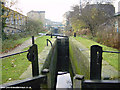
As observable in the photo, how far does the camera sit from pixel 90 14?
14.4 meters

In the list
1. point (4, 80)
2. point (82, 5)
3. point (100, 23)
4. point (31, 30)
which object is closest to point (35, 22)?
point (31, 30)

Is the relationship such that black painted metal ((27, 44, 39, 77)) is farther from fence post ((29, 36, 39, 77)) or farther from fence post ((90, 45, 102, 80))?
fence post ((90, 45, 102, 80))

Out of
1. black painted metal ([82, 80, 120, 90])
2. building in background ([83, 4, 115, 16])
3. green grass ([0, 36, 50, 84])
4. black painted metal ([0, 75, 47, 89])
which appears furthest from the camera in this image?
building in background ([83, 4, 115, 16])

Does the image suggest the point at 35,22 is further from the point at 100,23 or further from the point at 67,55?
the point at 100,23

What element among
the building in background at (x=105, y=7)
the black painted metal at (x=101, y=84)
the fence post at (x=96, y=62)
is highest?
the building in background at (x=105, y=7)

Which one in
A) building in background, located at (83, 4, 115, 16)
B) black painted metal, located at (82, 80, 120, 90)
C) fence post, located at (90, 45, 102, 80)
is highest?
building in background, located at (83, 4, 115, 16)

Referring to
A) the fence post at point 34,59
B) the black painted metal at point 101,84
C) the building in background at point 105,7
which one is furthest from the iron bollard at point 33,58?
the building in background at point 105,7

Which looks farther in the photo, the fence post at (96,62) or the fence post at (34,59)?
the fence post at (34,59)

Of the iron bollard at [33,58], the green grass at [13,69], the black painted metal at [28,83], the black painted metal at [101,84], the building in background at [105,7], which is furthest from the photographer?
the building in background at [105,7]

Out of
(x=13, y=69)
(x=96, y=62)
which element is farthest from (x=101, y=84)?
(x=13, y=69)

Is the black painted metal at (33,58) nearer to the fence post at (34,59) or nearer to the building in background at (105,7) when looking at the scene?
the fence post at (34,59)

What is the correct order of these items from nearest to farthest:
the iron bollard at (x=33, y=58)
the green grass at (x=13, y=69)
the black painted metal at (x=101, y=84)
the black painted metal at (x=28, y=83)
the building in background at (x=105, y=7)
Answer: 1. the black painted metal at (x=28, y=83)
2. the black painted metal at (x=101, y=84)
3. the iron bollard at (x=33, y=58)
4. the green grass at (x=13, y=69)
5. the building in background at (x=105, y=7)

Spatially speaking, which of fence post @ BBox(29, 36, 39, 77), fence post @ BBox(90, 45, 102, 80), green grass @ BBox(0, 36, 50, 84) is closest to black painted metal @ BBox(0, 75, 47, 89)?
fence post @ BBox(29, 36, 39, 77)

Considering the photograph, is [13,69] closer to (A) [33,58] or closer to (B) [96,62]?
(A) [33,58]
